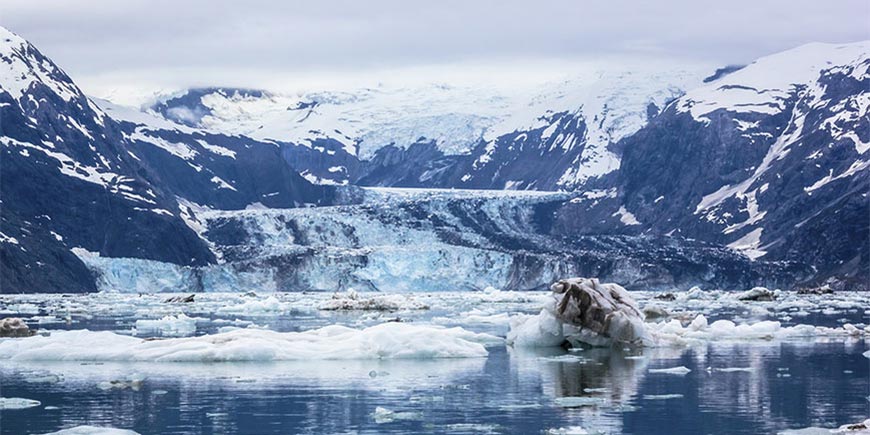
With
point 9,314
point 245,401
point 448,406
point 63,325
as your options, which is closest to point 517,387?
point 448,406

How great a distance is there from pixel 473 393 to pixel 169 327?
2810cm

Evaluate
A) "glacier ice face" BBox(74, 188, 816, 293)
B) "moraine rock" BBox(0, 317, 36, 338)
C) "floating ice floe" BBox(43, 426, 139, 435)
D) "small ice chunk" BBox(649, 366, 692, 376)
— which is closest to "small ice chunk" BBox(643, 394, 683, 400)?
Answer: "small ice chunk" BBox(649, 366, 692, 376)

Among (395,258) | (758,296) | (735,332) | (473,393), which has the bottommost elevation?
(473,393)

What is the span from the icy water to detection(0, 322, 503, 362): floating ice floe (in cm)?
45

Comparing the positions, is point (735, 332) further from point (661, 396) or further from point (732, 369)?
point (661, 396)

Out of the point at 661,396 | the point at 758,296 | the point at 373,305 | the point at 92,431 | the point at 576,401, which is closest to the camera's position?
the point at 92,431

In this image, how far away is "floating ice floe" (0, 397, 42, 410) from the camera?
26.9 metres

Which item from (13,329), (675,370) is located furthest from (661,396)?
(13,329)

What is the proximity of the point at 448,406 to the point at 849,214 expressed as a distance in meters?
177

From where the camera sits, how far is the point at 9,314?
71125 millimetres

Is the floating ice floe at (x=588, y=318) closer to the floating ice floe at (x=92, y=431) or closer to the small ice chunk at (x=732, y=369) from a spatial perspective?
the small ice chunk at (x=732, y=369)

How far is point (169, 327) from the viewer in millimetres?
54938

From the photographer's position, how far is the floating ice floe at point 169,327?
51.1 m

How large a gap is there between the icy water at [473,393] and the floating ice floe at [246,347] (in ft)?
1.47
